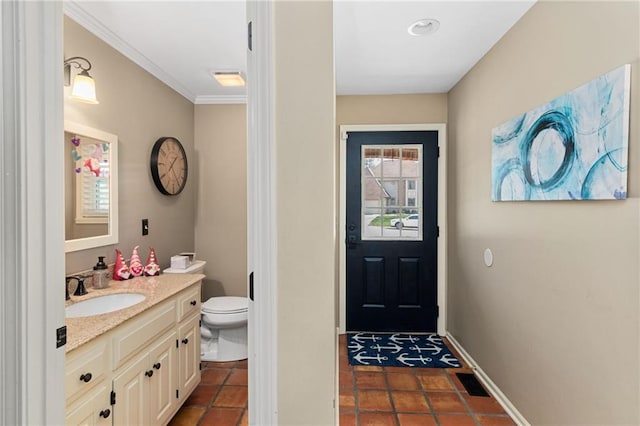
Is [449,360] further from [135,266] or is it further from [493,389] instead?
[135,266]

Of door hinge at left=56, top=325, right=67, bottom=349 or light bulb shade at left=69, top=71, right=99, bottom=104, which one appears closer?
door hinge at left=56, top=325, right=67, bottom=349

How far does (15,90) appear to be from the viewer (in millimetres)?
863

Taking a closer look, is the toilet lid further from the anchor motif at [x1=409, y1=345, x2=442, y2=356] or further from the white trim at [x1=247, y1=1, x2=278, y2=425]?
the white trim at [x1=247, y1=1, x2=278, y2=425]

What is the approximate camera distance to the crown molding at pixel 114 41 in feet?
5.93

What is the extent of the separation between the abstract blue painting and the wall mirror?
99.6 inches

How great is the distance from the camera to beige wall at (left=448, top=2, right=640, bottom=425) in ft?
4.12

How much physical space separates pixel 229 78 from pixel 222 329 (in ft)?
6.80

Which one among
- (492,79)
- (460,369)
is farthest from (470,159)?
(460,369)

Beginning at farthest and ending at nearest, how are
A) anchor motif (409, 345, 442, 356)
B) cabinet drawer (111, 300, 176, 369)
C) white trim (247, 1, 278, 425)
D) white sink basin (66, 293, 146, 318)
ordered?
anchor motif (409, 345, 442, 356) < white sink basin (66, 293, 146, 318) < cabinet drawer (111, 300, 176, 369) < white trim (247, 1, 278, 425)

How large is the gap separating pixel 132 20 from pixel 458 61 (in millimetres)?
2253

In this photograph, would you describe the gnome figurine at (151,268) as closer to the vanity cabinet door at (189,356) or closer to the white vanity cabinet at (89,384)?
the vanity cabinet door at (189,356)

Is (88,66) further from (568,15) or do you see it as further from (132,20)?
(568,15)

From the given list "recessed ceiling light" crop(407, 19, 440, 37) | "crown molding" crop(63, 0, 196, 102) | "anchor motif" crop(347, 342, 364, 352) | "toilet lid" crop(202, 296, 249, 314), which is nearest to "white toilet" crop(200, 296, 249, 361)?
"toilet lid" crop(202, 296, 249, 314)

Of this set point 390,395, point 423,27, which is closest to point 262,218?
point 423,27
